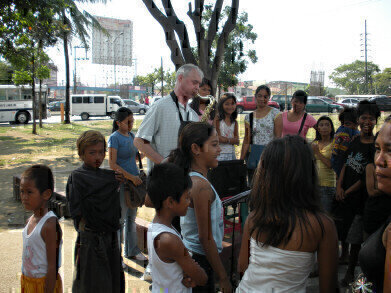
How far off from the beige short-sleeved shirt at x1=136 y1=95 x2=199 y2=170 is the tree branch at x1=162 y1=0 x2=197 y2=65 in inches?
124

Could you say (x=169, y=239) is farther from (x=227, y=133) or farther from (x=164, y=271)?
(x=227, y=133)

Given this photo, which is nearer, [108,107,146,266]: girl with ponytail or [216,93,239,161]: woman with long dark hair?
[108,107,146,266]: girl with ponytail

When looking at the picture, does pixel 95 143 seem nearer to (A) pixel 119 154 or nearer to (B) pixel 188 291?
(A) pixel 119 154

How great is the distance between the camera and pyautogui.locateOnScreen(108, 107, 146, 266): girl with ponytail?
12.1 feet

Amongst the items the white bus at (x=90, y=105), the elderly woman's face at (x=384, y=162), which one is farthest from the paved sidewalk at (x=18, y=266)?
the white bus at (x=90, y=105)

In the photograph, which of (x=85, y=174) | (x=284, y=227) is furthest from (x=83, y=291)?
(x=284, y=227)

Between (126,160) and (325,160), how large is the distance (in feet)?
6.81

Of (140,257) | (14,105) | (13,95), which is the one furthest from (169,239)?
(13,95)

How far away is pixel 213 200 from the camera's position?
1.96 m

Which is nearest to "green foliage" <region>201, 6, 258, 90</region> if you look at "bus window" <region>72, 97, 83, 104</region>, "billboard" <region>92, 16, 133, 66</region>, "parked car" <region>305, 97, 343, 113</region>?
"parked car" <region>305, 97, 343, 113</region>

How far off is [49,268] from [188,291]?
897 millimetres

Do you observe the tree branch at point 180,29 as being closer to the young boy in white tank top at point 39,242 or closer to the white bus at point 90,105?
the young boy in white tank top at point 39,242

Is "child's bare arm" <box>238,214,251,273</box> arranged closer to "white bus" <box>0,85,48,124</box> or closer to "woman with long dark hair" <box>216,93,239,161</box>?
"woman with long dark hair" <box>216,93,239,161</box>

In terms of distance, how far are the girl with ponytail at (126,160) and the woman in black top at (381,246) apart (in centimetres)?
269
